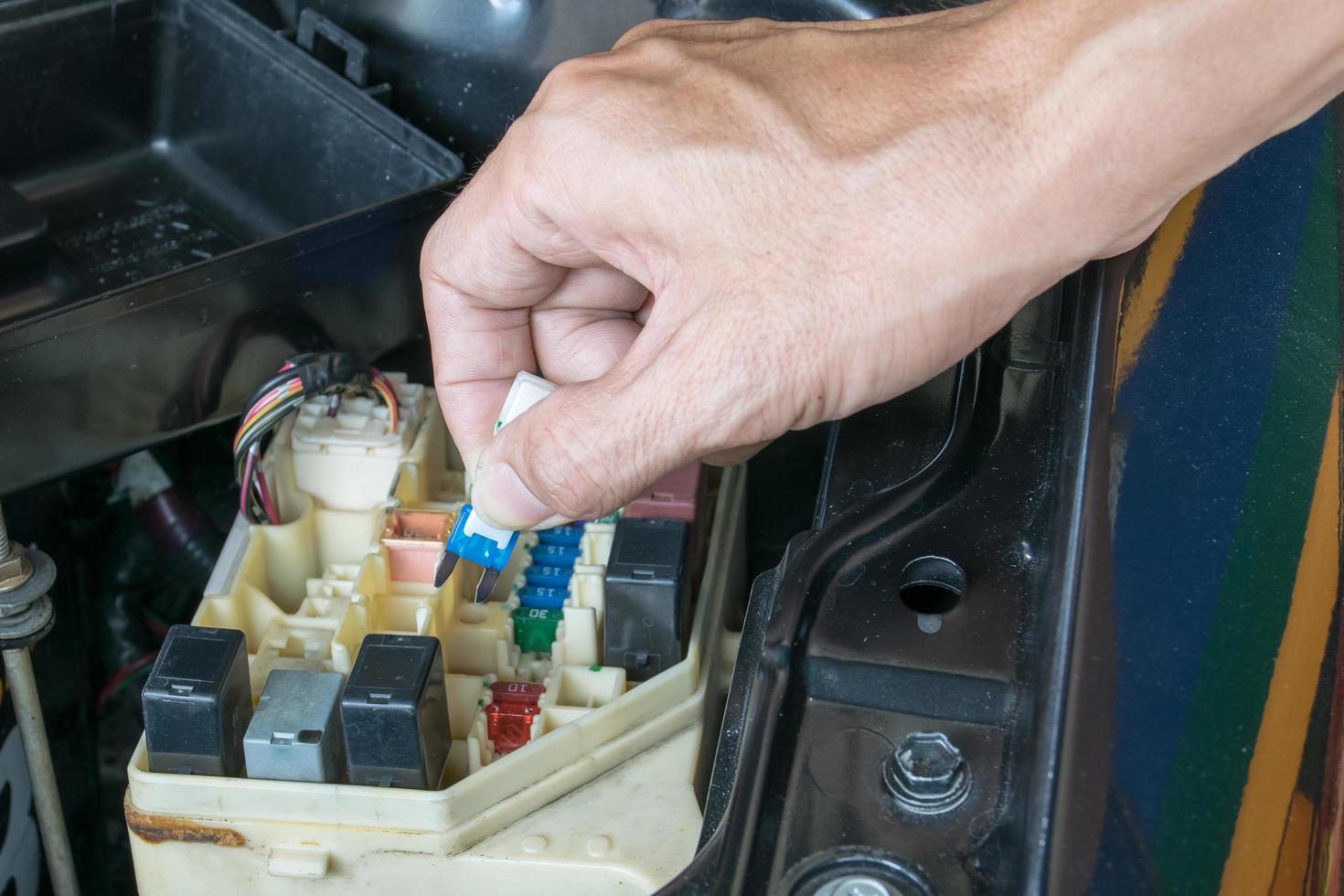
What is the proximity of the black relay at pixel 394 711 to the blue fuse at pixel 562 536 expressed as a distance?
8.1 inches

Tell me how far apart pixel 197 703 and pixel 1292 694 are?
59cm

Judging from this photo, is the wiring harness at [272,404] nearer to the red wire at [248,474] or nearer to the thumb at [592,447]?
the red wire at [248,474]

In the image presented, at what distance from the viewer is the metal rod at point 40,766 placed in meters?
0.90

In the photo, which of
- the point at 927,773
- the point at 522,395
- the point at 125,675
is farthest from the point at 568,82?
the point at 125,675

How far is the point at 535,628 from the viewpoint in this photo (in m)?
0.94

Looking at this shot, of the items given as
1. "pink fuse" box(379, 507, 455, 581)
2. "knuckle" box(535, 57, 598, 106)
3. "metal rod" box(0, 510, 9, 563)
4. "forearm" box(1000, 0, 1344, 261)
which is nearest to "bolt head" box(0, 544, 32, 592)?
"metal rod" box(0, 510, 9, 563)

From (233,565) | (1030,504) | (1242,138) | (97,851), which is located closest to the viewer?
(1242,138)

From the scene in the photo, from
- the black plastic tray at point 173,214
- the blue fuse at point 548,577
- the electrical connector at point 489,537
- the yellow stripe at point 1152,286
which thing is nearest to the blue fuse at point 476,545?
the electrical connector at point 489,537

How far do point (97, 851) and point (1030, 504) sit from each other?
2.86 feet

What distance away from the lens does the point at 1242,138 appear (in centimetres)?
64

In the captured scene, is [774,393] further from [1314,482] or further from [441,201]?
[441,201]

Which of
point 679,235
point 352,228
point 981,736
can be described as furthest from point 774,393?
point 352,228

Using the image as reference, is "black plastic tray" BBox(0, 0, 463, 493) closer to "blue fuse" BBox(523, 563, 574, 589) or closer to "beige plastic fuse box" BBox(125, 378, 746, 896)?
"beige plastic fuse box" BBox(125, 378, 746, 896)

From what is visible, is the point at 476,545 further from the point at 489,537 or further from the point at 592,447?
the point at 592,447
